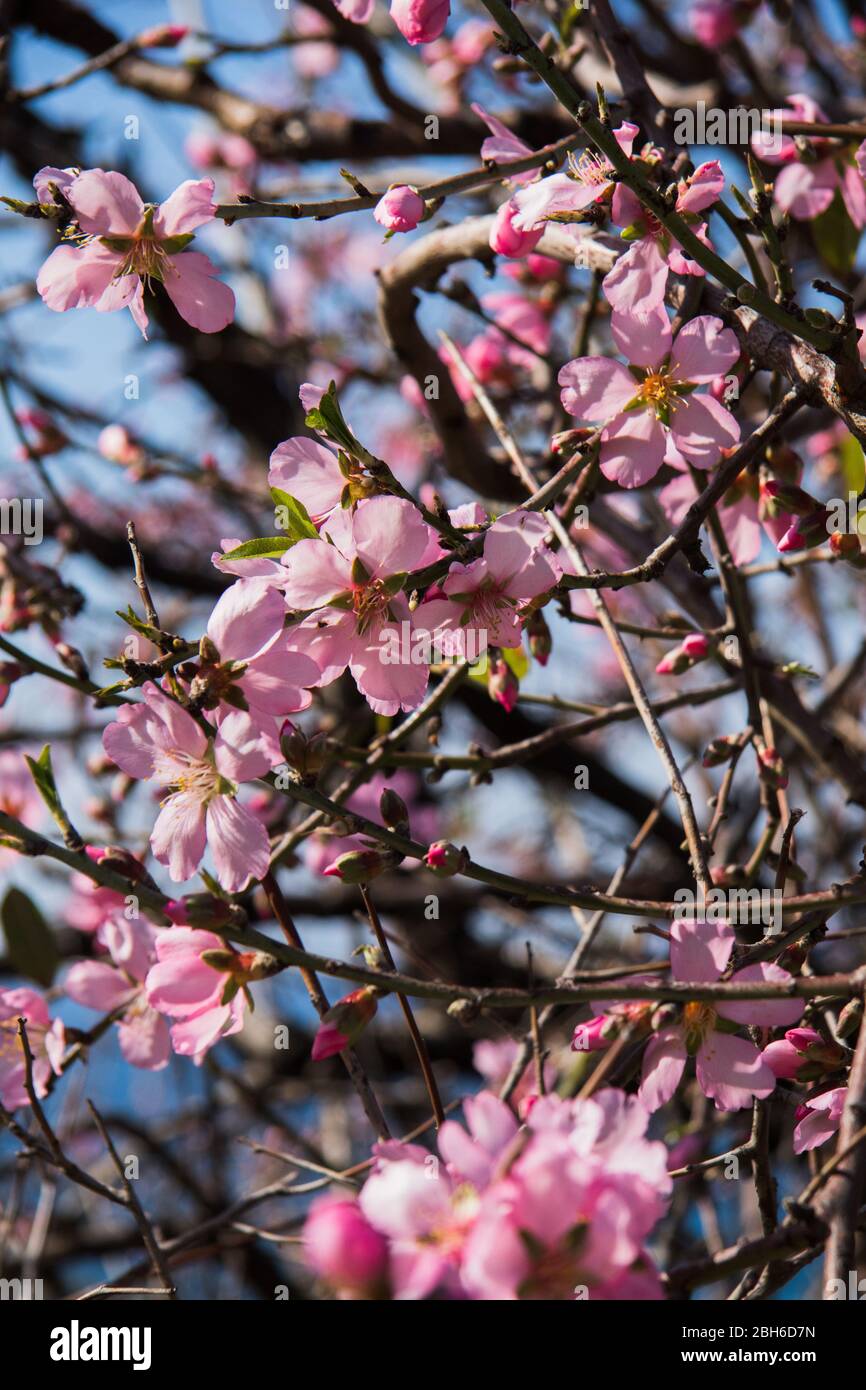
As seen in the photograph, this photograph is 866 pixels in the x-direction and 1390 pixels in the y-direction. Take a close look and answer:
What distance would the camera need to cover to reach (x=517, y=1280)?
743 millimetres

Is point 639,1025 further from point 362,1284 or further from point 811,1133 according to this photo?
point 362,1284

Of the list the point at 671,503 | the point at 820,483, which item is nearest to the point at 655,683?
the point at 820,483

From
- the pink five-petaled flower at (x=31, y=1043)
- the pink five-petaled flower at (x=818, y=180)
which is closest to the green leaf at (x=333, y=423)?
the pink five-petaled flower at (x=31, y=1043)

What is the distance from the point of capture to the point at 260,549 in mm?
1103

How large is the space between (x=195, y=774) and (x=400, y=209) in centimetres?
58

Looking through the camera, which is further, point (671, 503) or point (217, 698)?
point (671, 503)

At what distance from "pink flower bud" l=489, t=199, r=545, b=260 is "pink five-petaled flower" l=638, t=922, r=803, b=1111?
0.76 meters

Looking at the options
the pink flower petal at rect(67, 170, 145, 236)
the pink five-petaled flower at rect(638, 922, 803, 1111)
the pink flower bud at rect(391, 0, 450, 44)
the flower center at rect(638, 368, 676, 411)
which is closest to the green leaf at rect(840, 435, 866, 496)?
the flower center at rect(638, 368, 676, 411)

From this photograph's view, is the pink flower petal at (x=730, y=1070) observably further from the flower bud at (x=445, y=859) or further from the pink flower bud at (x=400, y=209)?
the pink flower bud at (x=400, y=209)

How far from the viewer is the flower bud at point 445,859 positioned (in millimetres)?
1043

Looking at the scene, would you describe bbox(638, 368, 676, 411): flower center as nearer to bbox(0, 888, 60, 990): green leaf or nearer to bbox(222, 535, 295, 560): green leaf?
bbox(222, 535, 295, 560): green leaf

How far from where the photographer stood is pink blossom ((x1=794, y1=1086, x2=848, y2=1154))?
1.08 metres

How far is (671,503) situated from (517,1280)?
41.7 inches

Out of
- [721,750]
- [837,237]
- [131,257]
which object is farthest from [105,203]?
[837,237]
